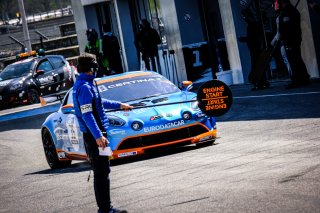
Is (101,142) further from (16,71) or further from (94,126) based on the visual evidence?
(16,71)

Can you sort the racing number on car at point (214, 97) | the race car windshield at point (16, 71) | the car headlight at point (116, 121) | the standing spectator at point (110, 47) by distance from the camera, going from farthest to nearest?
the race car windshield at point (16, 71)
the standing spectator at point (110, 47)
the car headlight at point (116, 121)
the racing number on car at point (214, 97)

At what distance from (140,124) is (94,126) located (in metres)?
4.07

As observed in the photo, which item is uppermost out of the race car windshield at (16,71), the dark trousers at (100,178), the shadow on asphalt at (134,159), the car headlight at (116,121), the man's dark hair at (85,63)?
the race car windshield at (16,71)

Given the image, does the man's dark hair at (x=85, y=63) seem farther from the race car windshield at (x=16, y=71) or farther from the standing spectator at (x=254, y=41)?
the race car windshield at (x=16, y=71)

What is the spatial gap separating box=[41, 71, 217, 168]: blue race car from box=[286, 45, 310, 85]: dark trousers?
16.8ft

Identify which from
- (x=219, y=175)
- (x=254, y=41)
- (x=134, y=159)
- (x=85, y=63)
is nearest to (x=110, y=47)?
(x=254, y=41)

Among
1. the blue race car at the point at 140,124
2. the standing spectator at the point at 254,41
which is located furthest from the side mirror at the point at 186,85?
the standing spectator at the point at 254,41

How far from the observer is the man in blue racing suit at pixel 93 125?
7629 mm

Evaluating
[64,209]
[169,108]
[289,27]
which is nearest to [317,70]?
[289,27]

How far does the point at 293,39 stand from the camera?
1792cm

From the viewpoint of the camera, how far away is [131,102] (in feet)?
41.5

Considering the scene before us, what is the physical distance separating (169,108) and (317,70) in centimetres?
806

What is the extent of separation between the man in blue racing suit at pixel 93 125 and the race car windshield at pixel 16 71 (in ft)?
77.7

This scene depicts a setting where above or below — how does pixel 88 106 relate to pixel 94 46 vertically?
below
